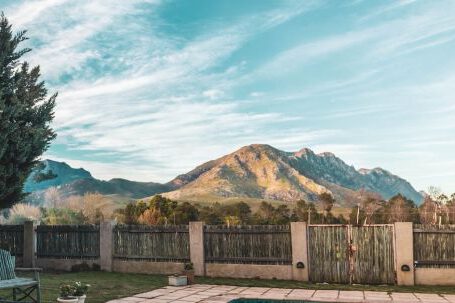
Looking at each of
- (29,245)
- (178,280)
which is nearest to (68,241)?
(29,245)

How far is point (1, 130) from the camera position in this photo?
11.8 m

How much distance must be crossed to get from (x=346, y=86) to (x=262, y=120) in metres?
23.4

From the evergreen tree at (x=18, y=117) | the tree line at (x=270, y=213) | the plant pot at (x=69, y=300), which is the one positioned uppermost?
the evergreen tree at (x=18, y=117)

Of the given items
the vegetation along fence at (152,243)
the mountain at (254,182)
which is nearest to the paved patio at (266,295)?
the vegetation along fence at (152,243)

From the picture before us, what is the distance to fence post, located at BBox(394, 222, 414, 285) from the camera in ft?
38.1

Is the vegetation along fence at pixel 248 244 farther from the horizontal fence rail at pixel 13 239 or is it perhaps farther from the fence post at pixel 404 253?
the horizontal fence rail at pixel 13 239

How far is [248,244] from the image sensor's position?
42.5 feet

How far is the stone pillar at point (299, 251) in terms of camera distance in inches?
485

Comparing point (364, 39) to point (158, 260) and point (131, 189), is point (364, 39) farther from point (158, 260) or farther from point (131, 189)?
point (131, 189)

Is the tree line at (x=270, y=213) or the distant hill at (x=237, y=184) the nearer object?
the tree line at (x=270, y=213)

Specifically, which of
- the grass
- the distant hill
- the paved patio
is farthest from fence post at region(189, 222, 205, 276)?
the distant hill

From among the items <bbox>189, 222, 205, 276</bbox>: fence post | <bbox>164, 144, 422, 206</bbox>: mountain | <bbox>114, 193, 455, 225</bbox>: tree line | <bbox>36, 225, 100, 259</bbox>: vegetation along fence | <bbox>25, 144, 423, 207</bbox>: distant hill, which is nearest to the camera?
<bbox>189, 222, 205, 276</bbox>: fence post

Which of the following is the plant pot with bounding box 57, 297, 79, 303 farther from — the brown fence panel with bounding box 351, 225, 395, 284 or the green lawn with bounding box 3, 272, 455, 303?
the brown fence panel with bounding box 351, 225, 395, 284

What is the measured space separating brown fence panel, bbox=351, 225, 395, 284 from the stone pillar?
1151mm
